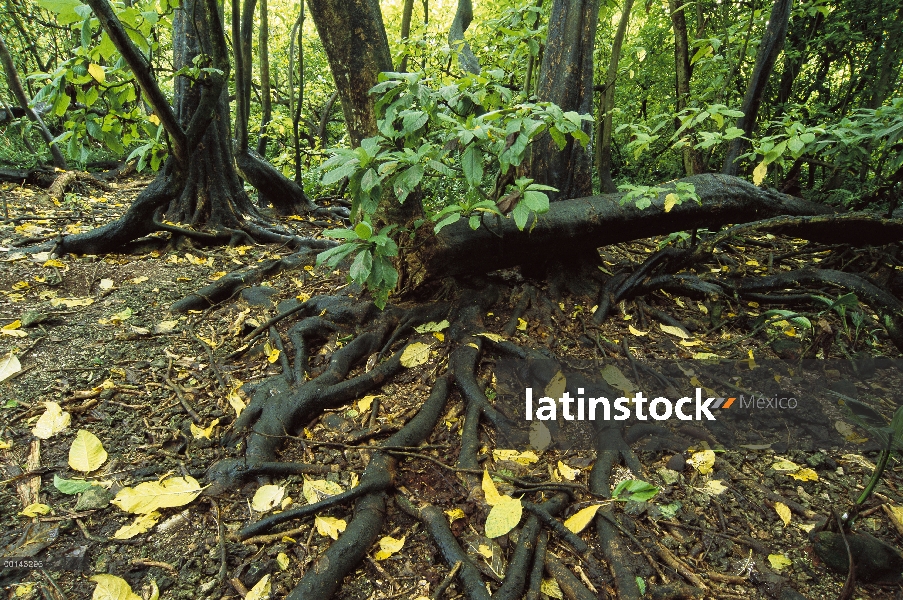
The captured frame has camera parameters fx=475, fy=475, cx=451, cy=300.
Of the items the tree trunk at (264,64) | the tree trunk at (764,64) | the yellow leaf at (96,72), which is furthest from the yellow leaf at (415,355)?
the tree trunk at (264,64)

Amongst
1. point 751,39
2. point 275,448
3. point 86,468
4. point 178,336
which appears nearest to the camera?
point 86,468

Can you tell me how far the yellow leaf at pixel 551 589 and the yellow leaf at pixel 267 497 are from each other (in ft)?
3.75

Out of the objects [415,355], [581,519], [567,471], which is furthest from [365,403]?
[581,519]

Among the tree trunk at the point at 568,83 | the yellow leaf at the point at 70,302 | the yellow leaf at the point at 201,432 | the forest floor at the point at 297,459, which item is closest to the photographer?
the forest floor at the point at 297,459

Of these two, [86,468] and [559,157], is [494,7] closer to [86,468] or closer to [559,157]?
[559,157]

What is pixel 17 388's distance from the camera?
8.60 ft

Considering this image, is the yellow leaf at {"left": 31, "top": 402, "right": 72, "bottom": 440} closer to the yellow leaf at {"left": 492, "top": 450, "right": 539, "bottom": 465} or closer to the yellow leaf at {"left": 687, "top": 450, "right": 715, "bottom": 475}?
the yellow leaf at {"left": 492, "top": 450, "right": 539, "bottom": 465}

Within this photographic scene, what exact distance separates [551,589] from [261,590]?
3.43 feet

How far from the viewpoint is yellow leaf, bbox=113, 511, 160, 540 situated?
6.11 ft

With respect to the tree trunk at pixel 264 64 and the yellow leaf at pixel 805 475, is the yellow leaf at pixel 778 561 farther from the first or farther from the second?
the tree trunk at pixel 264 64

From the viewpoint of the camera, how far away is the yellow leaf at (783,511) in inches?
78.5

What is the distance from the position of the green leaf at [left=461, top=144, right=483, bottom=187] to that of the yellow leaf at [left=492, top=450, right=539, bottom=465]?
1289mm

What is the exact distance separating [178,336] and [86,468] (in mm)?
1284

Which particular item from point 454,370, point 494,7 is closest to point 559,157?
point 454,370
